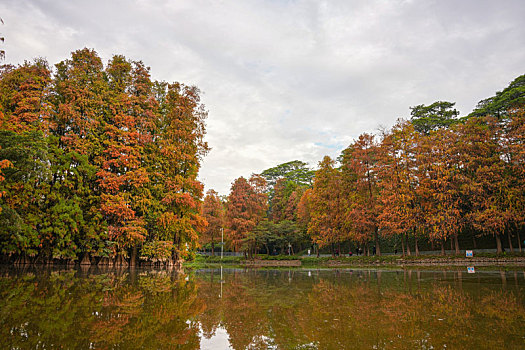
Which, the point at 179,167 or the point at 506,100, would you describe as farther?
the point at 506,100

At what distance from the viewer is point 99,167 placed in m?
22.2

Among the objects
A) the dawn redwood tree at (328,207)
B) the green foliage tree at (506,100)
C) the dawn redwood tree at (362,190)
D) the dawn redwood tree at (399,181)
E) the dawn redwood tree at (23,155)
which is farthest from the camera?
the dawn redwood tree at (328,207)

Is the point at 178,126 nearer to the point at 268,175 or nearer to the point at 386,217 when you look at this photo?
the point at 386,217

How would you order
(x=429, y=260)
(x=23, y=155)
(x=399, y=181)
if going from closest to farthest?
(x=23, y=155)
(x=429, y=260)
(x=399, y=181)

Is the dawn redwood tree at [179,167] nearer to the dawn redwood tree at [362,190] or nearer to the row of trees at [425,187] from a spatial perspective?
the row of trees at [425,187]

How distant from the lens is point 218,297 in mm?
8062

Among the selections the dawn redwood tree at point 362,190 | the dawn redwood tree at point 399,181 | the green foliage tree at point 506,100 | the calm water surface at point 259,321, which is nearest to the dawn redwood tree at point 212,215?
the dawn redwood tree at point 362,190

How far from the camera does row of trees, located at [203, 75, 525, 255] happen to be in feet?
80.2

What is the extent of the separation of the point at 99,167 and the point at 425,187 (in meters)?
26.5

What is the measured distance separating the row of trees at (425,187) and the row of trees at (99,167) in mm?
14107

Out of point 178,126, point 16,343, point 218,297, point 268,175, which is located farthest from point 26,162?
point 268,175

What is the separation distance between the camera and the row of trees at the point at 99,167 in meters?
19.5

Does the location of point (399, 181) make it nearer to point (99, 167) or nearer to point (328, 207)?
point (328, 207)

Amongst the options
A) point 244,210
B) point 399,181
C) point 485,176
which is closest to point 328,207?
point 399,181
